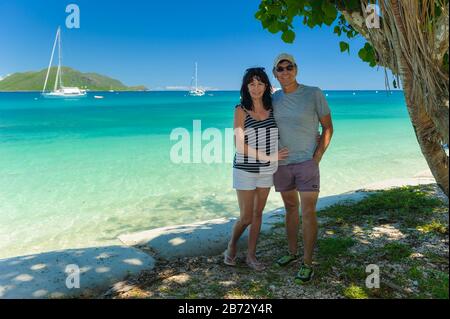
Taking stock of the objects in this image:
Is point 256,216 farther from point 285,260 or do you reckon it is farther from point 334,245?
point 334,245

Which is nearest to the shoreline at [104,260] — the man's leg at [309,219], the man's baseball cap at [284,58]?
the man's leg at [309,219]

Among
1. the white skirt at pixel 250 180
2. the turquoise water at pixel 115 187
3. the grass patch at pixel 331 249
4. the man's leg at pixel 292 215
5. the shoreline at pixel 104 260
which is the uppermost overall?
the white skirt at pixel 250 180

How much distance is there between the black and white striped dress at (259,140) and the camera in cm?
390

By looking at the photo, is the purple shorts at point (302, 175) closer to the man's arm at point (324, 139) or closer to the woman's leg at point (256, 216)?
the man's arm at point (324, 139)

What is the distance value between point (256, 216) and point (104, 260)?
198 centimetres

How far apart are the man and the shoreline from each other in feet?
5.75

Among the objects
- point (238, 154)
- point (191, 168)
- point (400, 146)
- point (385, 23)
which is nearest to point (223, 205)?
point (191, 168)

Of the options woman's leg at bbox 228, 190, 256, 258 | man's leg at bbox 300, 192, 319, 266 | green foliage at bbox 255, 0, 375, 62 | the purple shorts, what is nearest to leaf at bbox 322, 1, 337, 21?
green foliage at bbox 255, 0, 375, 62

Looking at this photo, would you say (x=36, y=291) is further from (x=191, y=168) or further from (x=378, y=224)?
(x=191, y=168)

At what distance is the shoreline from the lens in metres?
4.10

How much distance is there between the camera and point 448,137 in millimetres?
2840

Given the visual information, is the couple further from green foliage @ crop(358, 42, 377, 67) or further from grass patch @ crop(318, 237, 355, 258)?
green foliage @ crop(358, 42, 377, 67)

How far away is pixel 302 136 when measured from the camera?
3838mm

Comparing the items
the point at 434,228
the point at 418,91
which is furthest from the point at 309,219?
the point at 434,228
